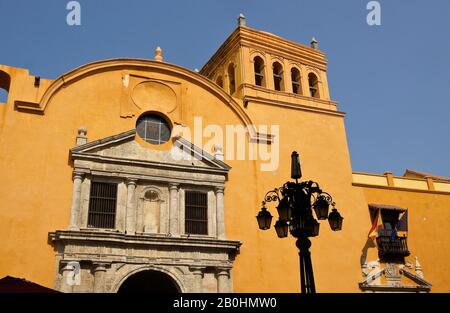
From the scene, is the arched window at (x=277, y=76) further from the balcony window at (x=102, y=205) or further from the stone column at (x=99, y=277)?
the stone column at (x=99, y=277)

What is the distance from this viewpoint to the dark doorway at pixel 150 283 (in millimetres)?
13281

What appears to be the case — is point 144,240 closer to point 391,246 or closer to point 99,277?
Result: point 99,277

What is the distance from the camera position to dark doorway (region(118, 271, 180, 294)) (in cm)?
1328

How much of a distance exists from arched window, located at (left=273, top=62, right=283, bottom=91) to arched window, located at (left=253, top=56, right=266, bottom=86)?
2.07 feet

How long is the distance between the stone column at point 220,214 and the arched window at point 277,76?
6222 mm

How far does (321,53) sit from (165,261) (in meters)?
11.9

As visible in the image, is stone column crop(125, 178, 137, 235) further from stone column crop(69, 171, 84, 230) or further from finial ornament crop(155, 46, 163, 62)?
finial ornament crop(155, 46, 163, 62)

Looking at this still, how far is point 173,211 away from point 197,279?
2073 millimetres

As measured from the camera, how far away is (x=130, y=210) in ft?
43.5

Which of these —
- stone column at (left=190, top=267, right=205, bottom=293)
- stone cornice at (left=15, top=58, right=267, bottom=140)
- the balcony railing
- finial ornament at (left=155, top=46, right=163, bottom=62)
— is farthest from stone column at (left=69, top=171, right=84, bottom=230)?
the balcony railing

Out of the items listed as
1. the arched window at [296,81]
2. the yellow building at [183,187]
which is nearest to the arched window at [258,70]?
the yellow building at [183,187]
